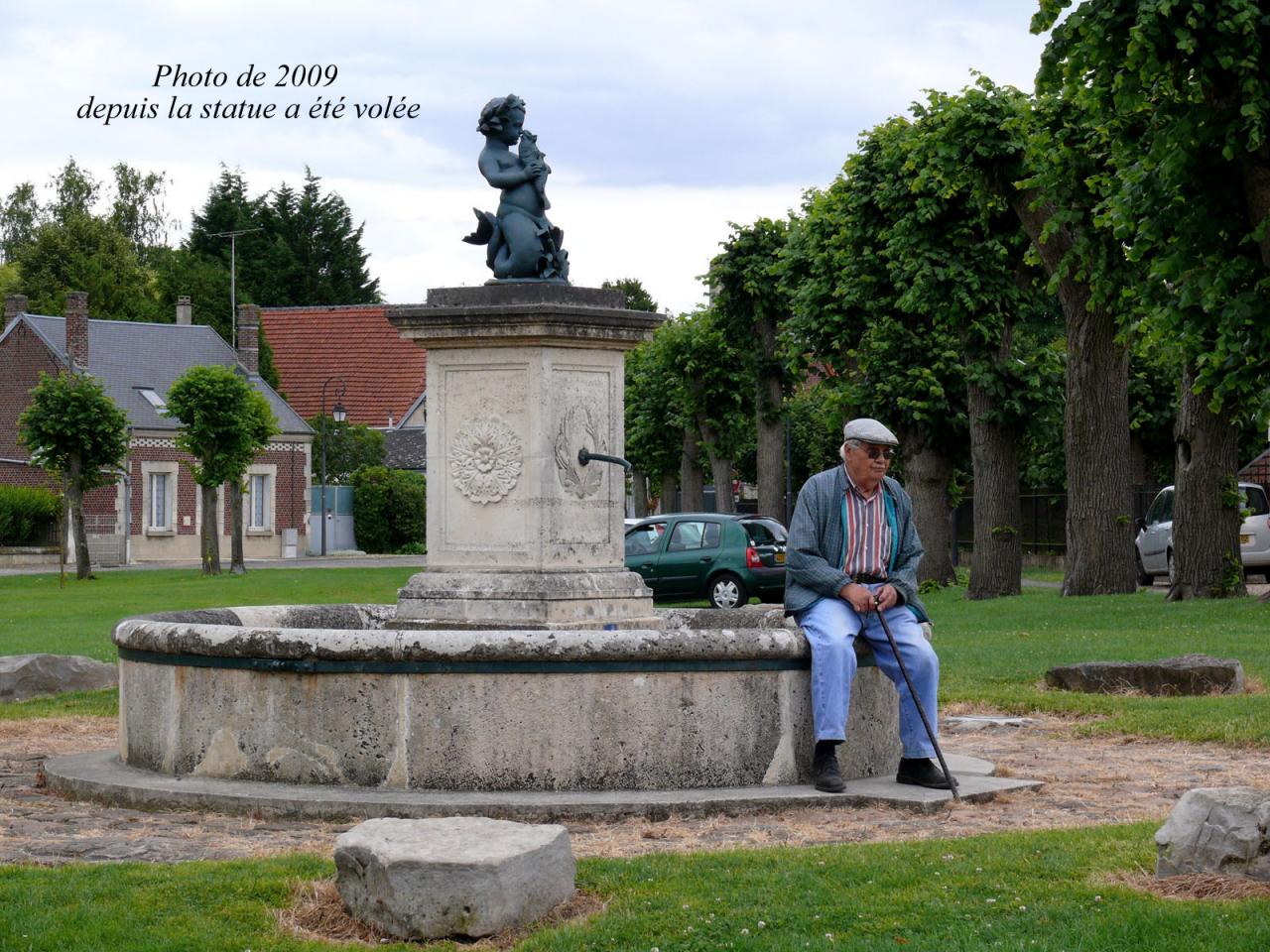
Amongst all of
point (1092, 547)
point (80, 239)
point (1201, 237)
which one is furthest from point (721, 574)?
point (80, 239)

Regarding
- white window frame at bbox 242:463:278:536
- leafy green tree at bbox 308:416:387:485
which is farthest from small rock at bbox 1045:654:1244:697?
leafy green tree at bbox 308:416:387:485

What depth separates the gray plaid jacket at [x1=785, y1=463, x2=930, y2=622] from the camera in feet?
27.8

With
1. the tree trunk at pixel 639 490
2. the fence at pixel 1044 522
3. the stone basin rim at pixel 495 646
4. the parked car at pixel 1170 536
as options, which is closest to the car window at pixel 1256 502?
the parked car at pixel 1170 536

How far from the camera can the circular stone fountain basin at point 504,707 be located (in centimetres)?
809

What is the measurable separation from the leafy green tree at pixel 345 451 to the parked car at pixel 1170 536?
34091 millimetres

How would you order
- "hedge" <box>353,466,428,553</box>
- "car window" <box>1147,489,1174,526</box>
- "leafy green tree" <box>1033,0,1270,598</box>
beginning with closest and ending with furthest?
1. "leafy green tree" <box>1033,0,1270,598</box>
2. "car window" <box>1147,489,1174,526</box>
3. "hedge" <box>353,466,428,553</box>

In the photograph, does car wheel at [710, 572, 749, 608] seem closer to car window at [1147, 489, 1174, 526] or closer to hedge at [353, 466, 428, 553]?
car window at [1147, 489, 1174, 526]

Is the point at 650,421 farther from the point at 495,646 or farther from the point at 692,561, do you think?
the point at 495,646

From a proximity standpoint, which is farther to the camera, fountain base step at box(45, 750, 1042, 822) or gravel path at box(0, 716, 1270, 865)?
fountain base step at box(45, 750, 1042, 822)

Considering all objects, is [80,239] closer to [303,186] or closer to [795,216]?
[303,186]

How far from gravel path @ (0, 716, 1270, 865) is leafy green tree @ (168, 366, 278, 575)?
3305 centimetres

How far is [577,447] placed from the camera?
9844 mm

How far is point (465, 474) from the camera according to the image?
32.3 ft

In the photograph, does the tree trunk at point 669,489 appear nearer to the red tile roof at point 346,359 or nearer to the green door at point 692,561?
the red tile roof at point 346,359
